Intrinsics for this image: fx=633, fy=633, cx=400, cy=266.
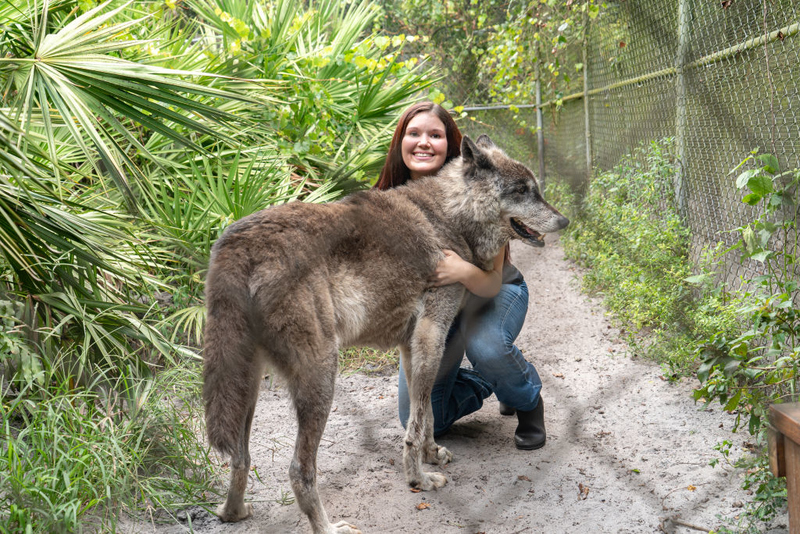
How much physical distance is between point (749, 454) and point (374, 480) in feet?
6.49

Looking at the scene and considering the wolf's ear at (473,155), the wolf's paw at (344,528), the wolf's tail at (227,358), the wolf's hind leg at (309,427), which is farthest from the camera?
the wolf's ear at (473,155)

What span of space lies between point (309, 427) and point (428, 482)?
37.7 inches

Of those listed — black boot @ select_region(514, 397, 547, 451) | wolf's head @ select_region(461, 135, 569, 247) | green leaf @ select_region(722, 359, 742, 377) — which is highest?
wolf's head @ select_region(461, 135, 569, 247)

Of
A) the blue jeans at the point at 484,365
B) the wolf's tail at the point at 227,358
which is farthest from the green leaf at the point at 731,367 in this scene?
the wolf's tail at the point at 227,358

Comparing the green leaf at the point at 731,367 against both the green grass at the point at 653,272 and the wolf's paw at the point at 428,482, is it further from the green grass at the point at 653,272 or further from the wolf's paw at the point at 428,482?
the wolf's paw at the point at 428,482

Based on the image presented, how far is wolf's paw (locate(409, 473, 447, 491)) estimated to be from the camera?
339cm

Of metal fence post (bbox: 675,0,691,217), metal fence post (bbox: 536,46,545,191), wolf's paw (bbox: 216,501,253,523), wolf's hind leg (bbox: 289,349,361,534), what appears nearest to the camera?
wolf's hind leg (bbox: 289,349,361,534)

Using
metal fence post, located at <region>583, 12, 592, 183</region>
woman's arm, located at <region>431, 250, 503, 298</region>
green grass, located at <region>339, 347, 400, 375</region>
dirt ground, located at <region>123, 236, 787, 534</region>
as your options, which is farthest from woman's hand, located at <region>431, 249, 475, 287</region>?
metal fence post, located at <region>583, 12, 592, 183</region>

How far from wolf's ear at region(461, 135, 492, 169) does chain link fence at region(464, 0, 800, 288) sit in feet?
4.93

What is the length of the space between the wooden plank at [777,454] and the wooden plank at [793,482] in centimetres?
5

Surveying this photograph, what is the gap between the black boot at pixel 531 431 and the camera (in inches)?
150

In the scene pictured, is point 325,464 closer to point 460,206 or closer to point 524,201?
point 460,206

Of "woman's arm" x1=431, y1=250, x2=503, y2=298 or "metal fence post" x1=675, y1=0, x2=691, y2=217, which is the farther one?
"metal fence post" x1=675, y1=0, x2=691, y2=217

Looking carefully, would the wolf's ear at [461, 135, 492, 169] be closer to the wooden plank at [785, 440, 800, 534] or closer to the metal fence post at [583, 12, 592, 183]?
the wooden plank at [785, 440, 800, 534]
